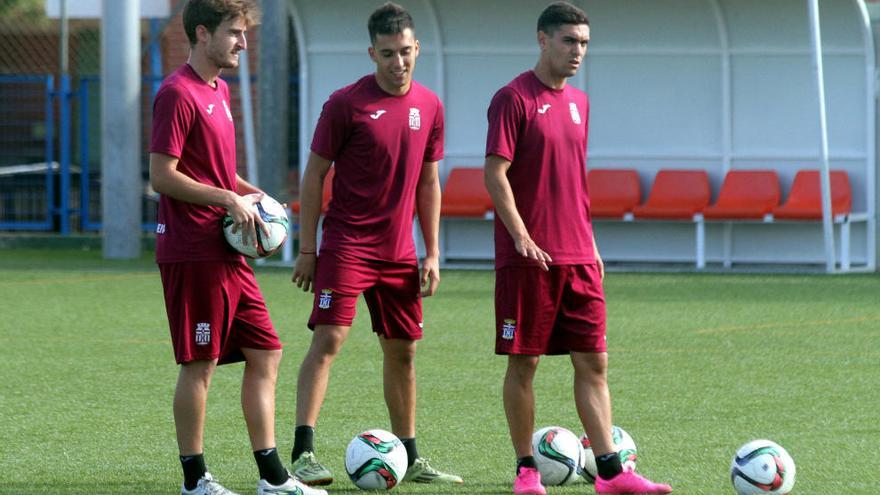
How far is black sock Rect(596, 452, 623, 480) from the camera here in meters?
5.84

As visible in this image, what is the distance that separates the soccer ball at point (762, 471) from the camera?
5.63 metres

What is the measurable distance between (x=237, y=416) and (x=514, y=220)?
2.48 metres

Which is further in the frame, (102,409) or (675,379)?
(675,379)

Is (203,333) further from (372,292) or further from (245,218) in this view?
(372,292)

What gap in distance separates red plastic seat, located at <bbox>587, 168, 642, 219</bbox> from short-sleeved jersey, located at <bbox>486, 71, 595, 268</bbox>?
34.7 feet

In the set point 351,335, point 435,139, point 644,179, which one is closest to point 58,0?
point 644,179

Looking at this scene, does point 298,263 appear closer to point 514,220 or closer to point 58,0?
point 514,220

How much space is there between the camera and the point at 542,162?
19.6 feet

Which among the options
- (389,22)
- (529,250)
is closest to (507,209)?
(529,250)

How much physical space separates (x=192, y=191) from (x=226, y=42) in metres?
0.55

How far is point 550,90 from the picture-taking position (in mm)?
6039

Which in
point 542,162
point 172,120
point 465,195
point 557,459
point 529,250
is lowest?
point 557,459

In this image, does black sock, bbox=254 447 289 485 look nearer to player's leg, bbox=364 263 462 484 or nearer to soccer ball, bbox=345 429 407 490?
soccer ball, bbox=345 429 407 490

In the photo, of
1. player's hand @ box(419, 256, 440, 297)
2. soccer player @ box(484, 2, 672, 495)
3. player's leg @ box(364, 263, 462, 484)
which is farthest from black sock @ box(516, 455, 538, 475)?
player's hand @ box(419, 256, 440, 297)
